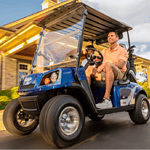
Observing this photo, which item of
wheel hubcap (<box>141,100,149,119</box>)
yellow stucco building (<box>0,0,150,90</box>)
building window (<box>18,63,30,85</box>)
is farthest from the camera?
building window (<box>18,63,30,85</box>)

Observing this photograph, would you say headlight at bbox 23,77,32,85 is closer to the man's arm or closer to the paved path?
the paved path

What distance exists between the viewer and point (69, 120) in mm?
2770

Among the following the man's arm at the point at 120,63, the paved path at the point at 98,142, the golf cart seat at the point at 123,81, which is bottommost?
the paved path at the point at 98,142

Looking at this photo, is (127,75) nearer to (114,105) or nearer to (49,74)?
(114,105)

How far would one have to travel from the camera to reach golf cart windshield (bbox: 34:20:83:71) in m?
3.23

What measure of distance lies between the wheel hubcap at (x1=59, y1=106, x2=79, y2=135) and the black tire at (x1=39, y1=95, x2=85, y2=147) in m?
0.03

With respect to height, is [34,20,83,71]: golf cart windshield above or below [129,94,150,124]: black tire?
above

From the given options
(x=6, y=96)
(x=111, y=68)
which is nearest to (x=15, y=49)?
(x=6, y=96)

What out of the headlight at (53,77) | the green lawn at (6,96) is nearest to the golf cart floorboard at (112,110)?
the headlight at (53,77)

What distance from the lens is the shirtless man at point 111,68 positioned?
3.47m

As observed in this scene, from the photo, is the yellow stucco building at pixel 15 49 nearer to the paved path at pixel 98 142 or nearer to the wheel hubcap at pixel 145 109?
the wheel hubcap at pixel 145 109

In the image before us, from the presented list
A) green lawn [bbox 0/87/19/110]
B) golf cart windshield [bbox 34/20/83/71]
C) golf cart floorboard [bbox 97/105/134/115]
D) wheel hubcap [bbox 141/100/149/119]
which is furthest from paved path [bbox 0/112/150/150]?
green lawn [bbox 0/87/19/110]

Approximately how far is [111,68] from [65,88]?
117 cm

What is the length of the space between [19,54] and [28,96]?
1018 cm
